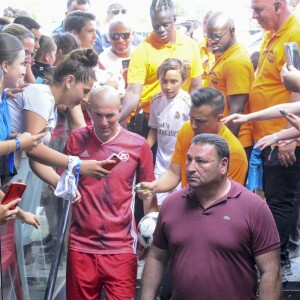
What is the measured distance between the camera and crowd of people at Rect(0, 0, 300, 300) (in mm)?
5070

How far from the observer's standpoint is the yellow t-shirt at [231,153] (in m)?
6.03

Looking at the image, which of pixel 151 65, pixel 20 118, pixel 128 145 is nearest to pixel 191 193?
pixel 128 145

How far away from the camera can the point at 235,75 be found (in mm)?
7270

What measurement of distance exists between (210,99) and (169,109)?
4.71ft

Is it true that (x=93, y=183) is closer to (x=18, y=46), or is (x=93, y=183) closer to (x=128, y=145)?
(x=128, y=145)

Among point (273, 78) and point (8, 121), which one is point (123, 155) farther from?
point (273, 78)

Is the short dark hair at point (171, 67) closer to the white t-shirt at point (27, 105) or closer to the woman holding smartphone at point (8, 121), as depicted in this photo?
the white t-shirt at point (27, 105)

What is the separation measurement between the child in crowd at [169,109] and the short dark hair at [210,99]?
1.28 meters

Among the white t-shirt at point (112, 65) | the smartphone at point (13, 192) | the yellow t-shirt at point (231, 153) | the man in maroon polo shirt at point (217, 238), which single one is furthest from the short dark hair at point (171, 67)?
the smartphone at point (13, 192)

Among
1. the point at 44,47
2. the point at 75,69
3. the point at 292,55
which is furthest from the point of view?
the point at 44,47

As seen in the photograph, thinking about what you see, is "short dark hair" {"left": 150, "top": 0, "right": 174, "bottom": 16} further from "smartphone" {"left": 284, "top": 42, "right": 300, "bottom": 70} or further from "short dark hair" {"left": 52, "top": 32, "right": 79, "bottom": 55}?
"smartphone" {"left": 284, "top": 42, "right": 300, "bottom": 70}

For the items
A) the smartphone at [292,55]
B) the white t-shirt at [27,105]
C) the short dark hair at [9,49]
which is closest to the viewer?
the short dark hair at [9,49]

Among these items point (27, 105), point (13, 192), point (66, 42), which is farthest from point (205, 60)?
point (13, 192)

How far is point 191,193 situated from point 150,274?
2.03ft
